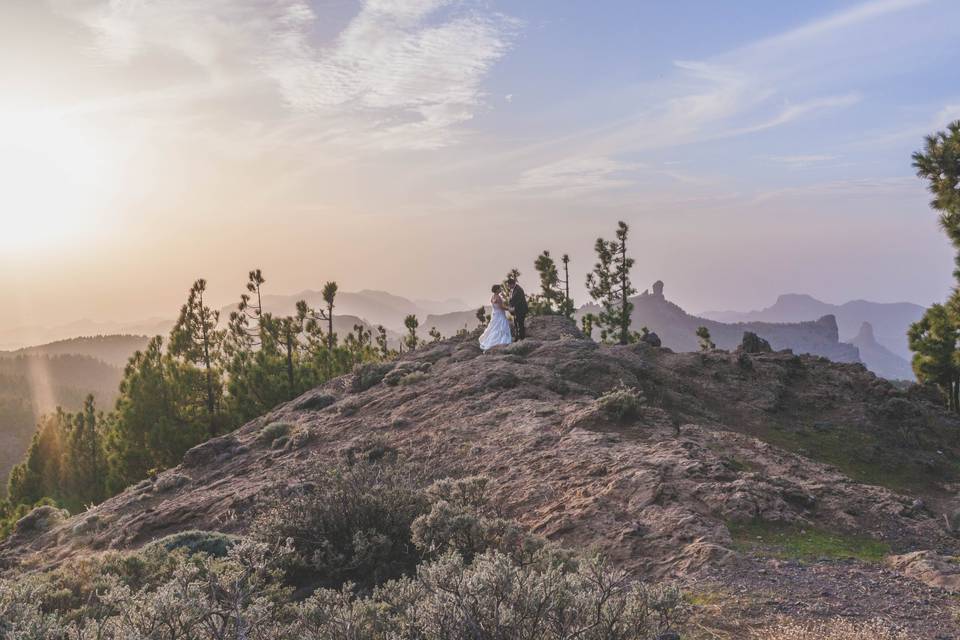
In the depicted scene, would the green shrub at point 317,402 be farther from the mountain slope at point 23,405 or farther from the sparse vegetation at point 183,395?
the mountain slope at point 23,405

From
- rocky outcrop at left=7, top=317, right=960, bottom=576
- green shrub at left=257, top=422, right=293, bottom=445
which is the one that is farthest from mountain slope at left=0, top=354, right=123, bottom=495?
rocky outcrop at left=7, top=317, right=960, bottom=576

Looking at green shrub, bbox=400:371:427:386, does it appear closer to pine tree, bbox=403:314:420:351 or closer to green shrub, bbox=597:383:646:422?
green shrub, bbox=597:383:646:422

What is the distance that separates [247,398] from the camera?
31625mm

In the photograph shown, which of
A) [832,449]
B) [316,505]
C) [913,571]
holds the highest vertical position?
[316,505]

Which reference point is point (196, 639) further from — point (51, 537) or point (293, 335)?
point (293, 335)

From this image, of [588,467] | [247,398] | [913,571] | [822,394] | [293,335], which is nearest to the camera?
[913,571]

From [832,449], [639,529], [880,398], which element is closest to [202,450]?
[639,529]

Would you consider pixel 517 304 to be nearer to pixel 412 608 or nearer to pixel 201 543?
pixel 201 543

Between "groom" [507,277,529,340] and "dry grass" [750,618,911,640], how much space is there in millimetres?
17222

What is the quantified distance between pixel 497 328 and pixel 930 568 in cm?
1682

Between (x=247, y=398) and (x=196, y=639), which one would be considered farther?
(x=247, y=398)

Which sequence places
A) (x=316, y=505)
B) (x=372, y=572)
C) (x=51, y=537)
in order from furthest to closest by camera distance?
(x=51, y=537)
(x=316, y=505)
(x=372, y=572)

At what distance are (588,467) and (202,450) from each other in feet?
A: 38.1

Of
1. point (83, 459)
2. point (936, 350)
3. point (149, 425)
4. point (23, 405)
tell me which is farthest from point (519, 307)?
point (23, 405)
